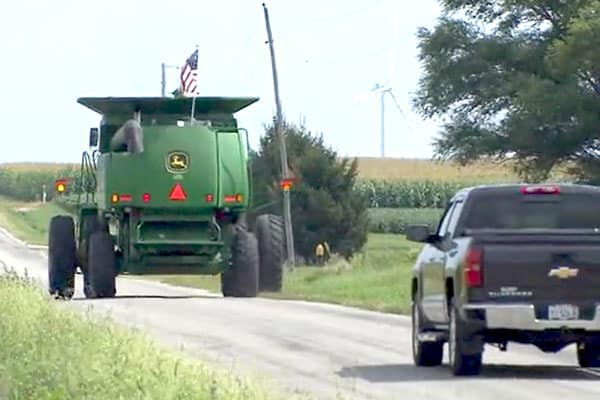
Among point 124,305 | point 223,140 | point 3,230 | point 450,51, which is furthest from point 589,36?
point 3,230

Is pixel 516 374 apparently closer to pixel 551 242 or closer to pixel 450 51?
pixel 551 242

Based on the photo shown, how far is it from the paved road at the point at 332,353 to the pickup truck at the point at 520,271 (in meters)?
0.45

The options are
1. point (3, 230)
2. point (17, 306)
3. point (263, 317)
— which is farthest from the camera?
point (3, 230)

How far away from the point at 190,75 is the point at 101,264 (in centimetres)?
1262

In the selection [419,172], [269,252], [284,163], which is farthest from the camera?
[419,172]

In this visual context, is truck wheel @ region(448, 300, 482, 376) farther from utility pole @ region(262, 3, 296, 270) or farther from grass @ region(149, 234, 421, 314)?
utility pole @ region(262, 3, 296, 270)

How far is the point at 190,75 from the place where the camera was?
47.0 meters

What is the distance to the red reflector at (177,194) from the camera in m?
35.3

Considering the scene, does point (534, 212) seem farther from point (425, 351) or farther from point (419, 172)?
point (419, 172)

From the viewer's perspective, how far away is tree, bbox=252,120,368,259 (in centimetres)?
6750

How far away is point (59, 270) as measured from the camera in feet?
119

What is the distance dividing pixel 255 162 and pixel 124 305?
120 ft

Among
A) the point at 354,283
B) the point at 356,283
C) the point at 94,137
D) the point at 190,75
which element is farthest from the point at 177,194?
the point at 190,75

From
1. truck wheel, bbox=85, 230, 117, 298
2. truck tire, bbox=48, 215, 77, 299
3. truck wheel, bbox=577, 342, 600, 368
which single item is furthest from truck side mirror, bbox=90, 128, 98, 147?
truck wheel, bbox=577, 342, 600, 368
